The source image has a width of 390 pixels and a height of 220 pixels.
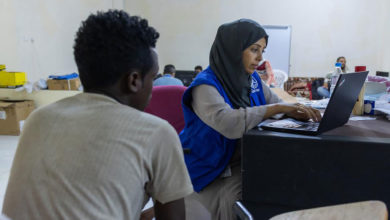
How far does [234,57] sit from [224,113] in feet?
1.01

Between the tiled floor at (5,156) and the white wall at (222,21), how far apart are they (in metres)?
1.26

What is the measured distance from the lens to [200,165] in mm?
1239

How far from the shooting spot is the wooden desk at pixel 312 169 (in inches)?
33.7

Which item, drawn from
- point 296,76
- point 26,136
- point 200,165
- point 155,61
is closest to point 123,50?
point 155,61

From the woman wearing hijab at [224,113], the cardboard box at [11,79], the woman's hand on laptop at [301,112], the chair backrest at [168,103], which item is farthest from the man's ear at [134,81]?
the cardboard box at [11,79]

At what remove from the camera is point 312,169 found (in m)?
0.90

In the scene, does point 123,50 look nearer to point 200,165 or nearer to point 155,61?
point 155,61

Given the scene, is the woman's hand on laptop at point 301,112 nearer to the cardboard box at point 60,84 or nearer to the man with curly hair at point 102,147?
the man with curly hair at point 102,147

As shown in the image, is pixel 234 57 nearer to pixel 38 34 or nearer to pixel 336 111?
pixel 336 111

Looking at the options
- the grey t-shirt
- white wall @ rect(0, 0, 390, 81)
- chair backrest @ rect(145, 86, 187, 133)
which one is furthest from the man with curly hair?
white wall @ rect(0, 0, 390, 81)

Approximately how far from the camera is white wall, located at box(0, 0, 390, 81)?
495 centimetres

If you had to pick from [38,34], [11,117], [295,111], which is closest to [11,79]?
[11,117]

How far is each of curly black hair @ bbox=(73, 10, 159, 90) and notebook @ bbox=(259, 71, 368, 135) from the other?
532 millimetres

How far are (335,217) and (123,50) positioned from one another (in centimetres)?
61
